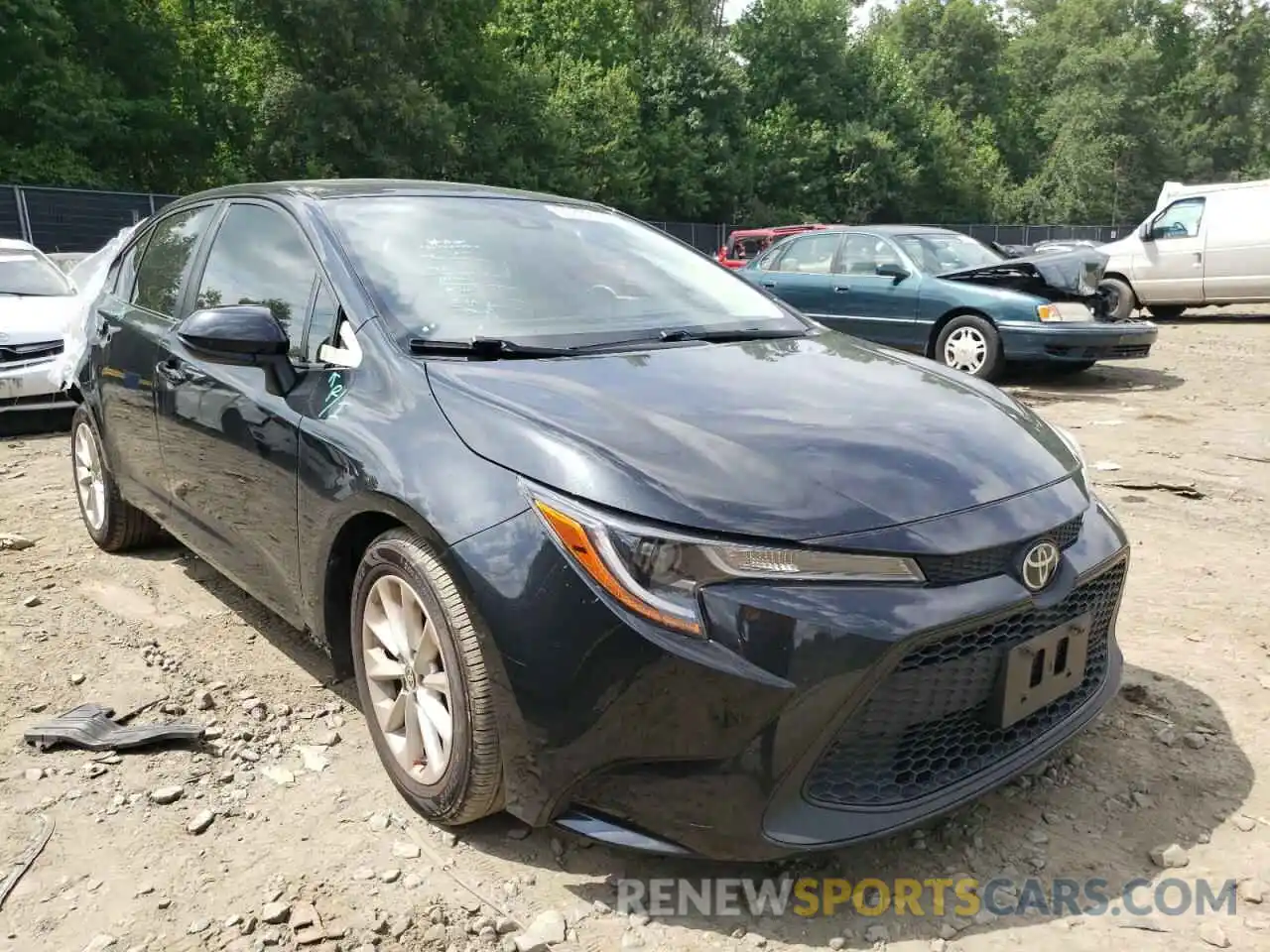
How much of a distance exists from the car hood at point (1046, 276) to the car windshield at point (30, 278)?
7.62 m

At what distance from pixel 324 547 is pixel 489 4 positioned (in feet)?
112

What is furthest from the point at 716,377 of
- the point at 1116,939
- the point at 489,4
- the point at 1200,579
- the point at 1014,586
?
the point at 489,4

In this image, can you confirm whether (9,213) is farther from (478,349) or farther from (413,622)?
(413,622)

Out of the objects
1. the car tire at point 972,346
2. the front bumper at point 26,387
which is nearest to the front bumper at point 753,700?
the front bumper at point 26,387

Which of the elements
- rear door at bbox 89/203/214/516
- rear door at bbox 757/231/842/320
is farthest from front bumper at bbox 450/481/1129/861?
rear door at bbox 757/231/842/320

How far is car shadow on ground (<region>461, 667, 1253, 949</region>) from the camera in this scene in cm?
207

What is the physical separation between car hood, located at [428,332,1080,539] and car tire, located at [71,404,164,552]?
2.47m

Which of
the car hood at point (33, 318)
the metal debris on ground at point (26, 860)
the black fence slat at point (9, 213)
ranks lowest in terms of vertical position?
the metal debris on ground at point (26, 860)

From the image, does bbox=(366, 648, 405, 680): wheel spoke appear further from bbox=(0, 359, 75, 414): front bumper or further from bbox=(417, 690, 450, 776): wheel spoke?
bbox=(0, 359, 75, 414): front bumper

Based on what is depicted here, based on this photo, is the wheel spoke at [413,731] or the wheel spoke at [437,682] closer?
the wheel spoke at [437,682]

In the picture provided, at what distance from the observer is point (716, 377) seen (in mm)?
2543

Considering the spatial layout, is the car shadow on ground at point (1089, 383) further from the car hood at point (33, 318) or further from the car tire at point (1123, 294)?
the car hood at point (33, 318)

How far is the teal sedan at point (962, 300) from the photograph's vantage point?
8.50m

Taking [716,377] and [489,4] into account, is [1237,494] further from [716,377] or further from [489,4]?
[489,4]
